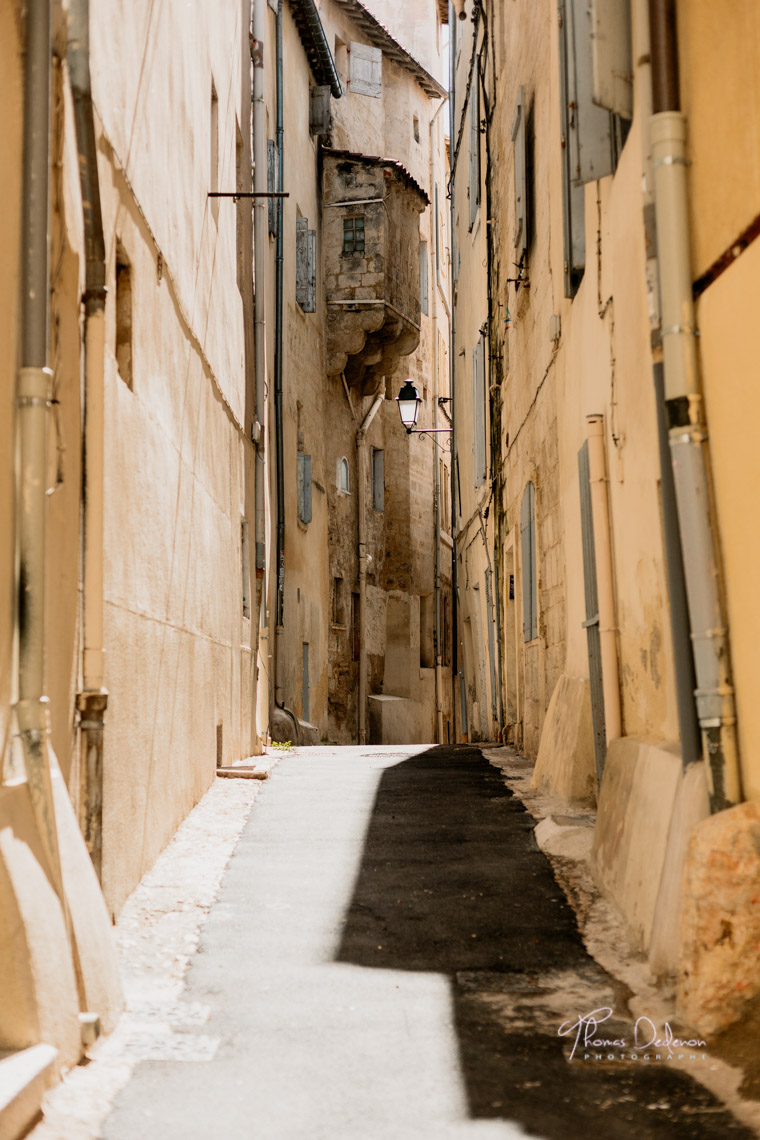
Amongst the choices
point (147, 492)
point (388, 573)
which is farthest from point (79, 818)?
point (388, 573)

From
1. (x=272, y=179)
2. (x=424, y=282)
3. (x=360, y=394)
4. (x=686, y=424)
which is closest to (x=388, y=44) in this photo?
(x=424, y=282)

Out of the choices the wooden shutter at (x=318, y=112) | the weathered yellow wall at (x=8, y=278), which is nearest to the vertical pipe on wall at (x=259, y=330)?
the wooden shutter at (x=318, y=112)

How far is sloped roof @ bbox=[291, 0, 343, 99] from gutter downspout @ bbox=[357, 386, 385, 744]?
581 cm

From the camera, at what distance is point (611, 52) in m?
5.41

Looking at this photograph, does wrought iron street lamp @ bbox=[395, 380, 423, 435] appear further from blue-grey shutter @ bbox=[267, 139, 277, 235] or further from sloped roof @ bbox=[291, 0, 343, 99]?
sloped roof @ bbox=[291, 0, 343, 99]

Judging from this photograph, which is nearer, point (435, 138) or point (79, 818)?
point (79, 818)

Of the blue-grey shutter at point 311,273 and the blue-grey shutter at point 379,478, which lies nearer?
the blue-grey shutter at point 311,273

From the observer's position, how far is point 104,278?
5.02 m

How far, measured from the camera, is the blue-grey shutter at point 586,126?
6.46m

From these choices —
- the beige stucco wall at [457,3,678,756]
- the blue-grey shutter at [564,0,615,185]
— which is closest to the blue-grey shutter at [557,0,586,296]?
the beige stucco wall at [457,3,678,756]

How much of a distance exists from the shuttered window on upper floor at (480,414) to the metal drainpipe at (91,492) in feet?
32.9

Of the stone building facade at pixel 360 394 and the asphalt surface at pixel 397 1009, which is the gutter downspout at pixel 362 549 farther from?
the asphalt surface at pixel 397 1009

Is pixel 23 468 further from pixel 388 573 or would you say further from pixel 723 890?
pixel 388 573

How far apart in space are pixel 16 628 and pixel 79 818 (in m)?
1.23
